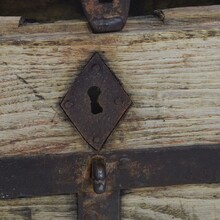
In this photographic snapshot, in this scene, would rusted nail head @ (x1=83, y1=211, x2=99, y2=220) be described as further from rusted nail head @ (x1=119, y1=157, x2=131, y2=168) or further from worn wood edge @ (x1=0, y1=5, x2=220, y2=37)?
worn wood edge @ (x1=0, y1=5, x2=220, y2=37)

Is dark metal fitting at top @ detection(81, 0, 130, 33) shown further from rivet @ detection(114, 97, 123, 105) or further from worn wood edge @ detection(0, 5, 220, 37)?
rivet @ detection(114, 97, 123, 105)

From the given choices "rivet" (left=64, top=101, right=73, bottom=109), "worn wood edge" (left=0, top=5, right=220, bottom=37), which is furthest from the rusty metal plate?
"worn wood edge" (left=0, top=5, right=220, bottom=37)

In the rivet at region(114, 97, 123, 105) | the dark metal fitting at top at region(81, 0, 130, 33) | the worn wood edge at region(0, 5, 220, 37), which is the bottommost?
the rivet at region(114, 97, 123, 105)

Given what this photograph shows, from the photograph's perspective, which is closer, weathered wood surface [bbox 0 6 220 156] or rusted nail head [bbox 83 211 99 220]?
weathered wood surface [bbox 0 6 220 156]

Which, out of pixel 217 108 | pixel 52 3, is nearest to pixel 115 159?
pixel 217 108

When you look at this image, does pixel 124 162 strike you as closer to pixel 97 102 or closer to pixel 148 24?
pixel 97 102

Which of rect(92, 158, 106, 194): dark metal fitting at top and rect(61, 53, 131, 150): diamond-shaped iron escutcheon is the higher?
rect(61, 53, 131, 150): diamond-shaped iron escutcheon
